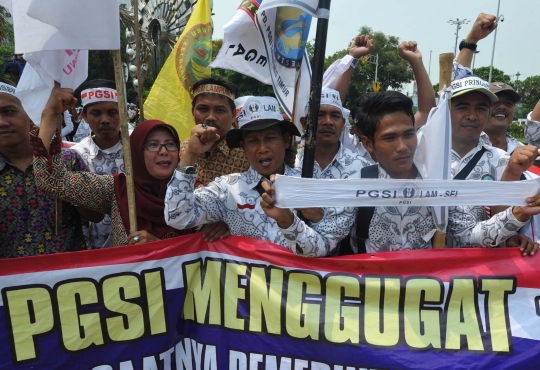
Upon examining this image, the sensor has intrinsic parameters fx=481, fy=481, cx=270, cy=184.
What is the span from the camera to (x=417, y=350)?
2.49 m

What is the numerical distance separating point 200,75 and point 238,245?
9.81 ft

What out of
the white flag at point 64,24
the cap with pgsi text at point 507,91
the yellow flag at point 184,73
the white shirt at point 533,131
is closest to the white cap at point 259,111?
the white flag at point 64,24

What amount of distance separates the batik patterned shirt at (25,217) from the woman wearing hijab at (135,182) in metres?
0.18

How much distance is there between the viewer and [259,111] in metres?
3.01

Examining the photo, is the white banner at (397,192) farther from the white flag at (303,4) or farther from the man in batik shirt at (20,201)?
the man in batik shirt at (20,201)

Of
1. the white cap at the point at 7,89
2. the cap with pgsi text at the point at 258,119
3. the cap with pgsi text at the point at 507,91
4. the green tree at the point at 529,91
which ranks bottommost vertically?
the cap with pgsi text at the point at 258,119

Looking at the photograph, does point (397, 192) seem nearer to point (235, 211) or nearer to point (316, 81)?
point (316, 81)

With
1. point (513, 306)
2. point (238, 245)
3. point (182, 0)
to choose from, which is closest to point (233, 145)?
point (238, 245)

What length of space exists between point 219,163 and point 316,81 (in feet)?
4.33

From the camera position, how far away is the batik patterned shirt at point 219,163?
373cm

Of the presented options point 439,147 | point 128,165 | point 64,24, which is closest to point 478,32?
point 439,147

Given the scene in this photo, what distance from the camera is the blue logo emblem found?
320 cm

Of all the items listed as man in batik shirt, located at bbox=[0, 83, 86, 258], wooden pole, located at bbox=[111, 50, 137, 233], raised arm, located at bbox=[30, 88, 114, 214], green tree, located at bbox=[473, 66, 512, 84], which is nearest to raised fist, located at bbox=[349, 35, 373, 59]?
wooden pole, located at bbox=[111, 50, 137, 233]

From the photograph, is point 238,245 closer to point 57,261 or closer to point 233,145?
point 233,145
